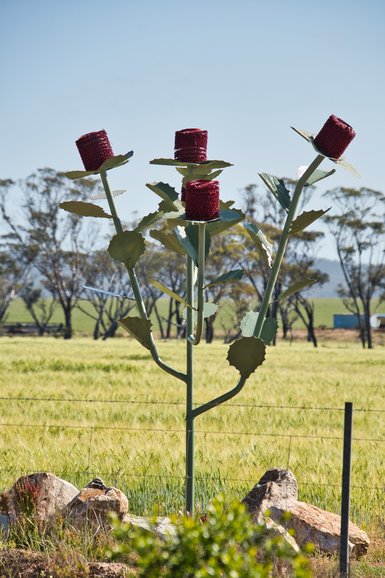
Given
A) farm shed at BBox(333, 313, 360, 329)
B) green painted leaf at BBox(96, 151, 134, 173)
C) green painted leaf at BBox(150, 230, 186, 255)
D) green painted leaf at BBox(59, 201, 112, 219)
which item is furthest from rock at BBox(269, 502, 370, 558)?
farm shed at BBox(333, 313, 360, 329)

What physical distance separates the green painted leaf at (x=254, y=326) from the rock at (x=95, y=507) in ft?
4.53

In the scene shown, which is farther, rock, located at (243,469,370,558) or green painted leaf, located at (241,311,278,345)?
green painted leaf, located at (241,311,278,345)

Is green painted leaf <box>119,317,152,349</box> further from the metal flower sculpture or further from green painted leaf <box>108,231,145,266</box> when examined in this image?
green painted leaf <box>108,231,145,266</box>

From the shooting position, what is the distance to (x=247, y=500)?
5992 mm

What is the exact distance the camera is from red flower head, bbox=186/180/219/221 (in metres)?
5.03

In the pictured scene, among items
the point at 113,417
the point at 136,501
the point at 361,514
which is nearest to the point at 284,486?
the point at 361,514

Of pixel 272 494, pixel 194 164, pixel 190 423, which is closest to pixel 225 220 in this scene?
pixel 194 164

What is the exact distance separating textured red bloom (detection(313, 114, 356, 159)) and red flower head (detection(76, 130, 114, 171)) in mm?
1354

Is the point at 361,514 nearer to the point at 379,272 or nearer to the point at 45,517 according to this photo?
the point at 45,517

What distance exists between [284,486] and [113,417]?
6857 millimetres

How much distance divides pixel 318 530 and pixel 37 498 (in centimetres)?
190

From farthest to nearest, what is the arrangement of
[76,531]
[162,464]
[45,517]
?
[162,464] → [45,517] → [76,531]

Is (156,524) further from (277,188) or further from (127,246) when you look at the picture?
(277,188)

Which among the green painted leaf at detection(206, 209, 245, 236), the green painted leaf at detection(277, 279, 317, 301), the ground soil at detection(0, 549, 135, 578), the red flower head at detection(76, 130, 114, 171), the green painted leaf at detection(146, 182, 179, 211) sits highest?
the red flower head at detection(76, 130, 114, 171)
